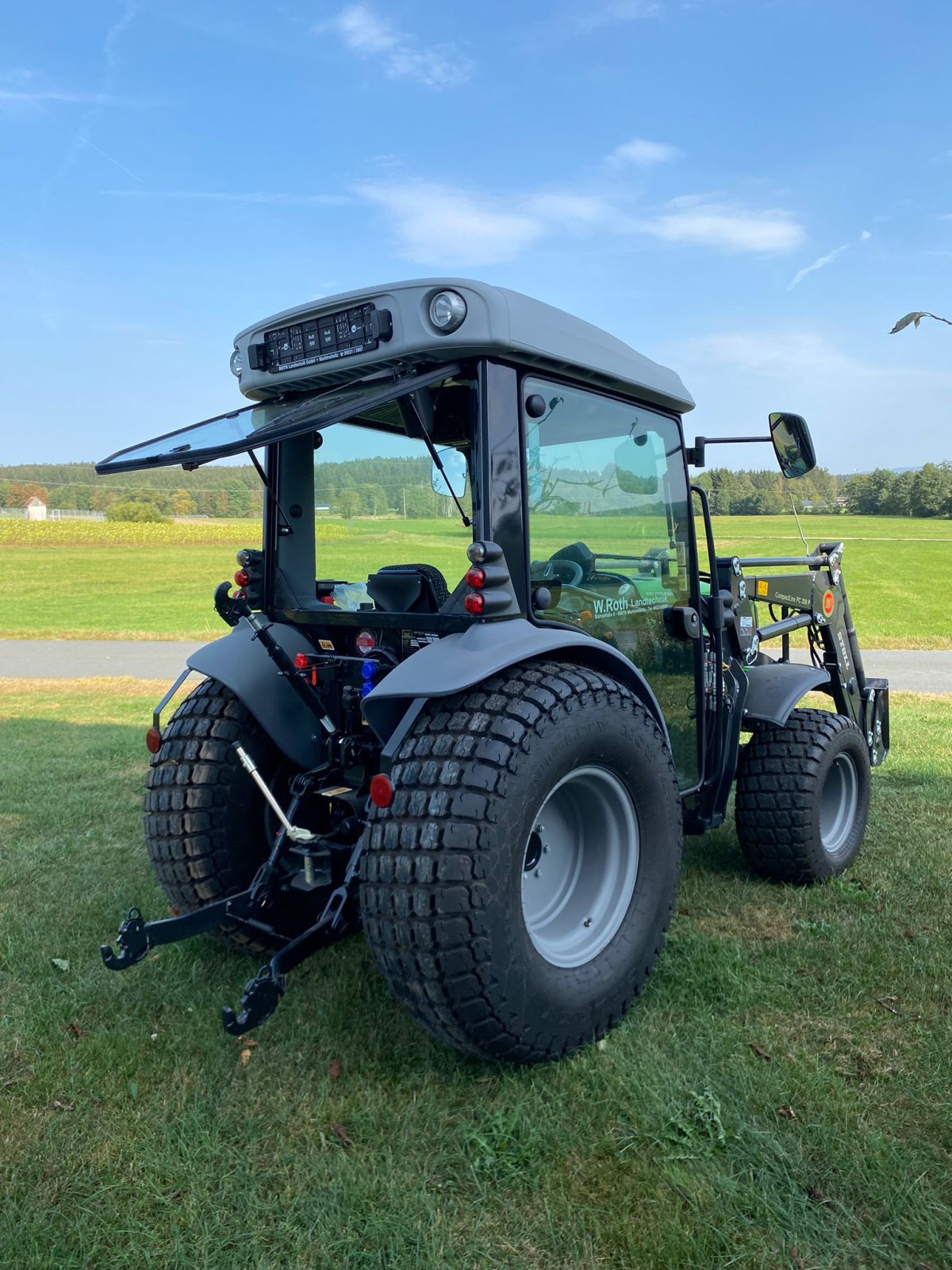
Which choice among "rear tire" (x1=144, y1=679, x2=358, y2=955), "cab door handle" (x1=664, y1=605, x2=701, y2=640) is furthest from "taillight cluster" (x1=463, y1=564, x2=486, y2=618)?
"cab door handle" (x1=664, y1=605, x2=701, y2=640)

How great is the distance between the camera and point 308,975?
11.0 feet

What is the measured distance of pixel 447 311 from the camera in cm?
271

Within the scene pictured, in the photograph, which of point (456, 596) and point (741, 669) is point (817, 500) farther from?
point (456, 596)

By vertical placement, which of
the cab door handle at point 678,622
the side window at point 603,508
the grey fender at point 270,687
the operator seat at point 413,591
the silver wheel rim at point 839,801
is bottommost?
the silver wheel rim at point 839,801

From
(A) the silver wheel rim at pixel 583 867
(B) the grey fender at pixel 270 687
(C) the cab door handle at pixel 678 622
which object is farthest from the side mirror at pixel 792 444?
(B) the grey fender at pixel 270 687

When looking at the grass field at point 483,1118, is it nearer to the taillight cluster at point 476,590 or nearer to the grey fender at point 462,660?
the grey fender at point 462,660

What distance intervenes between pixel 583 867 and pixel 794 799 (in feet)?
4.82

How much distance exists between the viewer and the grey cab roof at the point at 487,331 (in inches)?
107

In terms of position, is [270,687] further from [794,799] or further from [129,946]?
[794,799]

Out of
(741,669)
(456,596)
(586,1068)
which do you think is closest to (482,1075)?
(586,1068)

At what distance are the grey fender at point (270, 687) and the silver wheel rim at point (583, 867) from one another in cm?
97

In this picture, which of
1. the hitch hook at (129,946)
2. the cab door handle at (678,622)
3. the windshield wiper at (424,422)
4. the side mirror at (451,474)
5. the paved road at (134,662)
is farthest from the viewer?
the paved road at (134,662)

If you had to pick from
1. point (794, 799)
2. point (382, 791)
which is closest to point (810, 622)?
point (794, 799)

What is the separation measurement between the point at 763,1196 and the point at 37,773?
19.1ft
